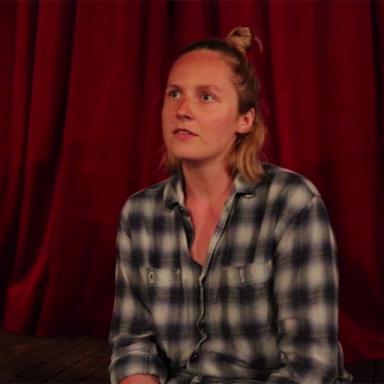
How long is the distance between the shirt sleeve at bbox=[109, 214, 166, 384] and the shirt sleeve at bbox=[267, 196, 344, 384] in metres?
0.24

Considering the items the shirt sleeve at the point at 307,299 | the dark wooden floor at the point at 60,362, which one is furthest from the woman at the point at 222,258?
the dark wooden floor at the point at 60,362

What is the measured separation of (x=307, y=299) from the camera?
99 cm

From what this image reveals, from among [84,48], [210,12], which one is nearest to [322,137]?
[210,12]

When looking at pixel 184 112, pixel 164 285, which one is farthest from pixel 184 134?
pixel 164 285

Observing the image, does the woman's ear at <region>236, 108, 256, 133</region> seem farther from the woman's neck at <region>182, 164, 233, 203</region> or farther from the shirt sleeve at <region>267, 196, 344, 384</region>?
the shirt sleeve at <region>267, 196, 344, 384</region>

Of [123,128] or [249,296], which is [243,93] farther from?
[123,128]

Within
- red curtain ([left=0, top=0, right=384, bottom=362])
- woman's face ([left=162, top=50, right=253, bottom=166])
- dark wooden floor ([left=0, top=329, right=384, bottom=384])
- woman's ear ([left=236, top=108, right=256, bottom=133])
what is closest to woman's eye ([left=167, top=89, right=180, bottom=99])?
woman's face ([left=162, top=50, right=253, bottom=166])

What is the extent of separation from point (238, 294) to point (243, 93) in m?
0.39

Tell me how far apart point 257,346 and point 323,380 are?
0.45 ft

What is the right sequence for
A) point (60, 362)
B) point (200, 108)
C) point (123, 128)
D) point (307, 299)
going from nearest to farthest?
point (307, 299) → point (200, 108) → point (60, 362) → point (123, 128)

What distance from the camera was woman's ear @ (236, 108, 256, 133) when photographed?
117 centimetres

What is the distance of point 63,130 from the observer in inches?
96.5

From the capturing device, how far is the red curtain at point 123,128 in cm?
207

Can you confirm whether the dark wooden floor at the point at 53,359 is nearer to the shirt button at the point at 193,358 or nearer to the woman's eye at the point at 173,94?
the shirt button at the point at 193,358
